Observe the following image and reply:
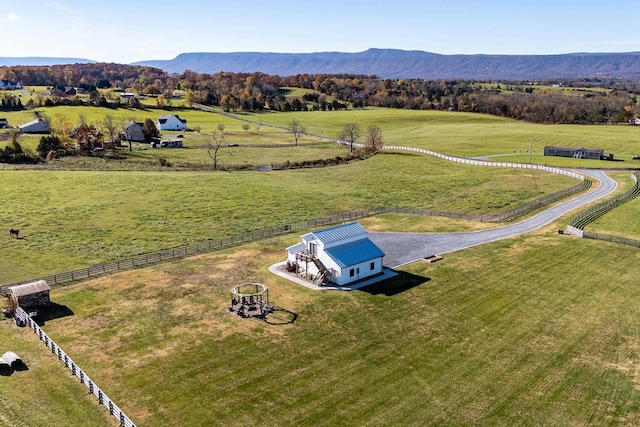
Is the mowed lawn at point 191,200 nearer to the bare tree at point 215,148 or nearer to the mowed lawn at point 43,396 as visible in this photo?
the bare tree at point 215,148

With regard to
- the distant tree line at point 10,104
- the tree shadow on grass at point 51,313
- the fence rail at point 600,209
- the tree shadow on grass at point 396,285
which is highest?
the distant tree line at point 10,104

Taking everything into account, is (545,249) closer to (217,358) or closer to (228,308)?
(228,308)

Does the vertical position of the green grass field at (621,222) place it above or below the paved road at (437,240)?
above

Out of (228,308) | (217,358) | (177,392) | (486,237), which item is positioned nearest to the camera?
(177,392)

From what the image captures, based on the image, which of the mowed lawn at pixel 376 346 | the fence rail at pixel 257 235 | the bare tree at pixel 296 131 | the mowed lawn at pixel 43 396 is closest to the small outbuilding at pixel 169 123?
the bare tree at pixel 296 131

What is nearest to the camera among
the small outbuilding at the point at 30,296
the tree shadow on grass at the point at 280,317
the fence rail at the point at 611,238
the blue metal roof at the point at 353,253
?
the tree shadow on grass at the point at 280,317

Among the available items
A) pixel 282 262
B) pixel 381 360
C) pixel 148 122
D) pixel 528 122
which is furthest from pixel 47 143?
pixel 528 122

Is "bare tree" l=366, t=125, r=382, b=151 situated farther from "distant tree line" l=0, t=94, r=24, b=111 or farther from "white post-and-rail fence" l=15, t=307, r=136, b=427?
"distant tree line" l=0, t=94, r=24, b=111

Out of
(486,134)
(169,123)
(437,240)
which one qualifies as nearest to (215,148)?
(169,123)
